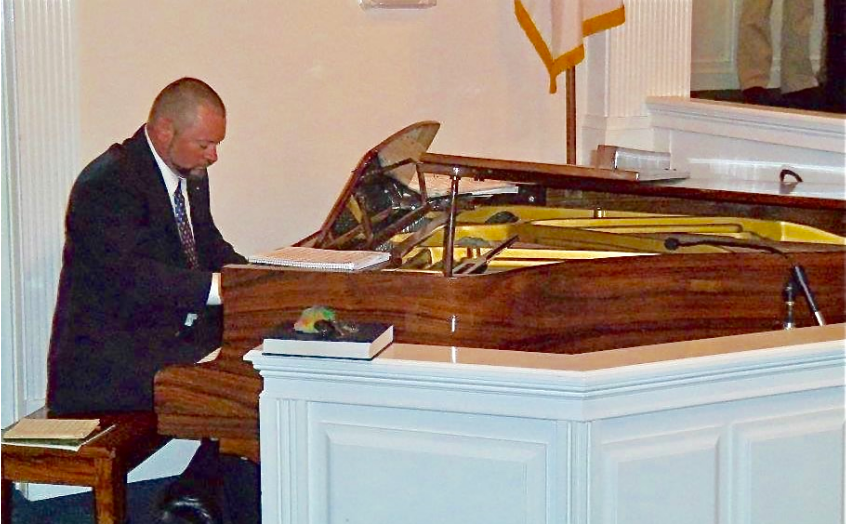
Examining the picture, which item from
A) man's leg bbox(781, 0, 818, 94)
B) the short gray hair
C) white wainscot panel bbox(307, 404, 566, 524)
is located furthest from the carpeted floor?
man's leg bbox(781, 0, 818, 94)

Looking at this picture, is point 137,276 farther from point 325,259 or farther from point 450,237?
point 450,237

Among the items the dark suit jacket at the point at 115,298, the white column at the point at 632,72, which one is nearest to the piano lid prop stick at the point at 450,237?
the dark suit jacket at the point at 115,298

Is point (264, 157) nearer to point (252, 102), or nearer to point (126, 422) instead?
point (252, 102)

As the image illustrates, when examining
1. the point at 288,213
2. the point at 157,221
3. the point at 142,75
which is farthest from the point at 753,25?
the point at 157,221

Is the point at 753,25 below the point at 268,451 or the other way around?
the other way around

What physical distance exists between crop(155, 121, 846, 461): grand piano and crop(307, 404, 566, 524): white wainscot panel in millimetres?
285

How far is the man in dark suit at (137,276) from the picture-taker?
2863mm

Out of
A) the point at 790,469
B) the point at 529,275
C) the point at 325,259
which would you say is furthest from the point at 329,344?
the point at 790,469

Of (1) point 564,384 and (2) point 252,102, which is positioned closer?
(1) point 564,384

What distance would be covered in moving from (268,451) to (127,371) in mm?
865

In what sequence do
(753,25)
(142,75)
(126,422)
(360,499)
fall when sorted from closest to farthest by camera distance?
1. (360,499)
2. (126,422)
3. (142,75)
4. (753,25)

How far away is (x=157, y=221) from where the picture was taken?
305 centimetres

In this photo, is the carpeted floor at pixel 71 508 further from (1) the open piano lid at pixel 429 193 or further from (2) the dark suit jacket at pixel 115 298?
(1) the open piano lid at pixel 429 193

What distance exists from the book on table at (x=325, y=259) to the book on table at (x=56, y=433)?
629mm
